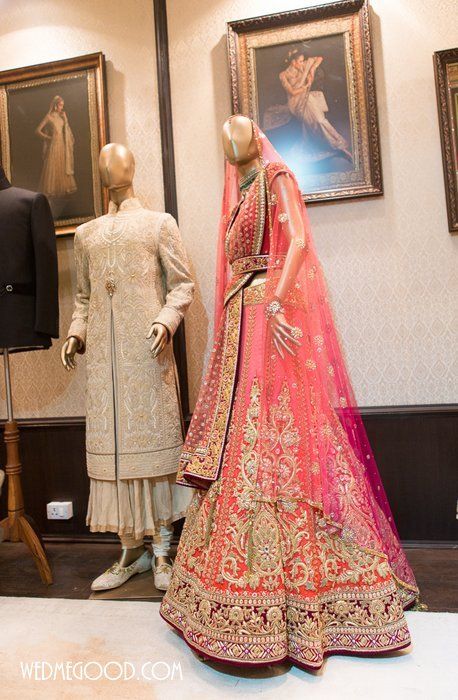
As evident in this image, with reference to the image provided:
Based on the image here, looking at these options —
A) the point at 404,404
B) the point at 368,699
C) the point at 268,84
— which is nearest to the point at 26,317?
the point at 268,84

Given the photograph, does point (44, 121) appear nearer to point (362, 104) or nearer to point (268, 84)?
point (268, 84)

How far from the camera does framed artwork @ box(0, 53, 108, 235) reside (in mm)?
3057

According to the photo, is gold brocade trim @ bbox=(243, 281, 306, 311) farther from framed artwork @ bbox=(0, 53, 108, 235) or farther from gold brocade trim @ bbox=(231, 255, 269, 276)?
framed artwork @ bbox=(0, 53, 108, 235)

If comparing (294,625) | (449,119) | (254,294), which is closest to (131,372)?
(254,294)

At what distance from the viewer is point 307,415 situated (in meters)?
1.87

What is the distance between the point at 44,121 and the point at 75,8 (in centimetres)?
64

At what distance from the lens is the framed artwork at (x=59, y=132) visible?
3057mm

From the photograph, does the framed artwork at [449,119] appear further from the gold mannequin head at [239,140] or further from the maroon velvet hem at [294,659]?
the maroon velvet hem at [294,659]

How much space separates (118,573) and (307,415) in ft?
4.02

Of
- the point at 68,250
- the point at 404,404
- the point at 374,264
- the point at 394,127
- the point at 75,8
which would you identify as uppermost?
the point at 75,8

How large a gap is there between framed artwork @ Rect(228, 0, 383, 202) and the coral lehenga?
29.0 inches

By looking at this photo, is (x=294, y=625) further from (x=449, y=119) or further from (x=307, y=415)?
(x=449, y=119)

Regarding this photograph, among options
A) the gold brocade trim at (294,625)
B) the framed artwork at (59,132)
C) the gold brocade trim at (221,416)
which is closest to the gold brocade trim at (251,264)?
the gold brocade trim at (221,416)

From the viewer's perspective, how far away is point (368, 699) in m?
1.57
